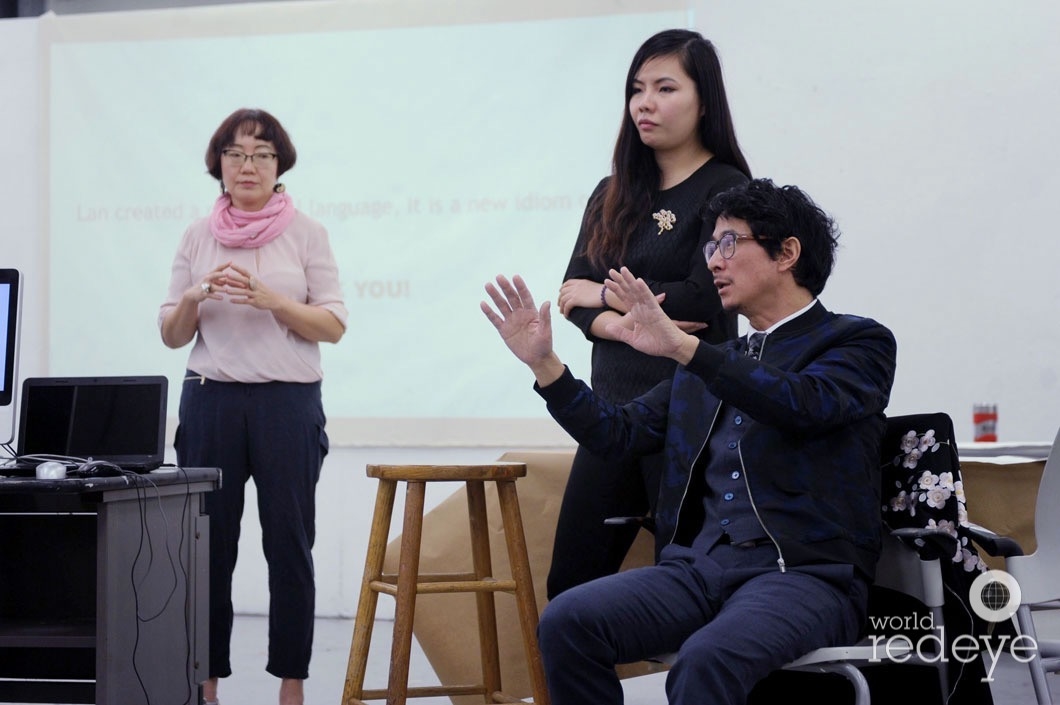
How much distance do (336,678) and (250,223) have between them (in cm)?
142

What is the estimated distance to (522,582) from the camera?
236cm

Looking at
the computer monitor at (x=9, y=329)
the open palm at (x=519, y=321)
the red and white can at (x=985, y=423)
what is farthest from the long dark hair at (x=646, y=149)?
the red and white can at (x=985, y=423)

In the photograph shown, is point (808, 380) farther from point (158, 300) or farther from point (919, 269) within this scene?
point (158, 300)

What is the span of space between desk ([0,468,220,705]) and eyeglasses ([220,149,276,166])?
2.71 ft

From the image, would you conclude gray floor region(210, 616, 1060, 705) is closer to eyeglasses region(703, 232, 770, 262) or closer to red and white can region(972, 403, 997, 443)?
red and white can region(972, 403, 997, 443)

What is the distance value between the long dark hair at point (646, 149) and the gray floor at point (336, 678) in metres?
1.32

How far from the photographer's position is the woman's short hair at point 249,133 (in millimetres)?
2936

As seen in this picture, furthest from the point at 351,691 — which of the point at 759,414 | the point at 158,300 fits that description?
the point at 158,300

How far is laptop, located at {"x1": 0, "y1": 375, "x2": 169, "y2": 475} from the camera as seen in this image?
92.4 inches

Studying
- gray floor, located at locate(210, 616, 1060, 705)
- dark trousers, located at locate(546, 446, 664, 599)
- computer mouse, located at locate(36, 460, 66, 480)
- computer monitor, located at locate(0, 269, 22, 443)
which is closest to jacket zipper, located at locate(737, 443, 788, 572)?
dark trousers, located at locate(546, 446, 664, 599)

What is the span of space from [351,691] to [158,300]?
Result: 271 cm

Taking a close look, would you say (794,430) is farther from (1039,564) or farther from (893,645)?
(1039,564)

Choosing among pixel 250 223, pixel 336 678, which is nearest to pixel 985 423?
pixel 336 678

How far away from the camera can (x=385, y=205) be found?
4.62 metres
